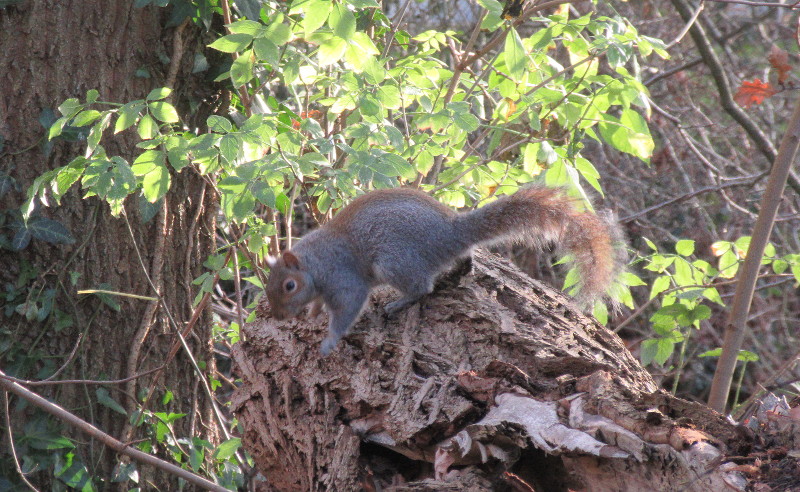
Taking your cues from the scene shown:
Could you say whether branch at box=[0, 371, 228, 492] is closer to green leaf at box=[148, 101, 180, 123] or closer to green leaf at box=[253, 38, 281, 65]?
green leaf at box=[148, 101, 180, 123]

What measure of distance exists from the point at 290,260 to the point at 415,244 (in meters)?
0.44

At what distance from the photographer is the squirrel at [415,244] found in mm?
2447

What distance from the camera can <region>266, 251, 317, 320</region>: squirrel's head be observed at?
242 centimetres

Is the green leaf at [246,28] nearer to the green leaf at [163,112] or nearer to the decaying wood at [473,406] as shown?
the green leaf at [163,112]

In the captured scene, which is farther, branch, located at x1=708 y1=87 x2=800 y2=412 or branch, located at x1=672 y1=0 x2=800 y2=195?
branch, located at x1=672 y1=0 x2=800 y2=195

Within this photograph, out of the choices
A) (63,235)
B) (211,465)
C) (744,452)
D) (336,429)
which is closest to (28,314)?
(63,235)

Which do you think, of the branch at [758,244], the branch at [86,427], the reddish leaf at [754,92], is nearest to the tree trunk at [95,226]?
the branch at [86,427]

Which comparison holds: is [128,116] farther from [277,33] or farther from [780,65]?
[780,65]

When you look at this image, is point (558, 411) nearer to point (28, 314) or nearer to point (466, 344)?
point (466, 344)

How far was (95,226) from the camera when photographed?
111 inches

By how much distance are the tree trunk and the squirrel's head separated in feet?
1.91

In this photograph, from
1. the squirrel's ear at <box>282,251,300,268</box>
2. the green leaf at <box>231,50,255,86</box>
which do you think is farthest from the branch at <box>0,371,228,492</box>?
the green leaf at <box>231,50,255,86</box>

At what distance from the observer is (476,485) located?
1457 mm

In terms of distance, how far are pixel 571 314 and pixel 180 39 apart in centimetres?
186
